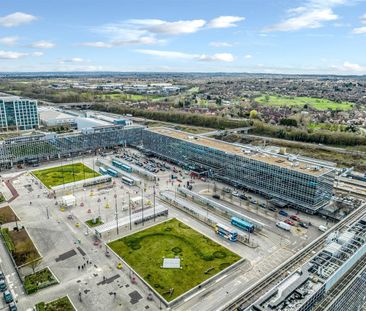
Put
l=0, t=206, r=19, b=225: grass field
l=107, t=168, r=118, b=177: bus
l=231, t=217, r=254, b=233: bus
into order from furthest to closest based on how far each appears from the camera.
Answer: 1. l=107, t=168, r=118, b=177: bus
2. l=0, t=206, r=19, b=225: grass field
3. l=231, t=217, r=254, b=233: bus

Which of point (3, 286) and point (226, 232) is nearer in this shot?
point (3, 286)

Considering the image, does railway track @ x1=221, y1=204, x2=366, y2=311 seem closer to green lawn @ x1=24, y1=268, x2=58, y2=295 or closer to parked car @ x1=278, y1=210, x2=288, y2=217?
parked car @ x1=278, y1=210, x2=288, y2=217

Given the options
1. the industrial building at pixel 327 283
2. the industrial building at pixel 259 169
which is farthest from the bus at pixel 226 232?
the industrial building at pixel 327 283

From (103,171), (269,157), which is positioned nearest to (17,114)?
(103,171)

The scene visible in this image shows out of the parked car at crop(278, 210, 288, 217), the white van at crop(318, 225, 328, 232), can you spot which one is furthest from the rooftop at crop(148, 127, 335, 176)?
the white van at crop(318, 225, 328, 232)

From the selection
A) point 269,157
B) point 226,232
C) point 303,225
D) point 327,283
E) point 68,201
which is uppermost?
point 269,157

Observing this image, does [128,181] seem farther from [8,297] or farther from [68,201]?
[8,297]

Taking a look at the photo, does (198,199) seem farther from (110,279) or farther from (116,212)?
(110,279)
